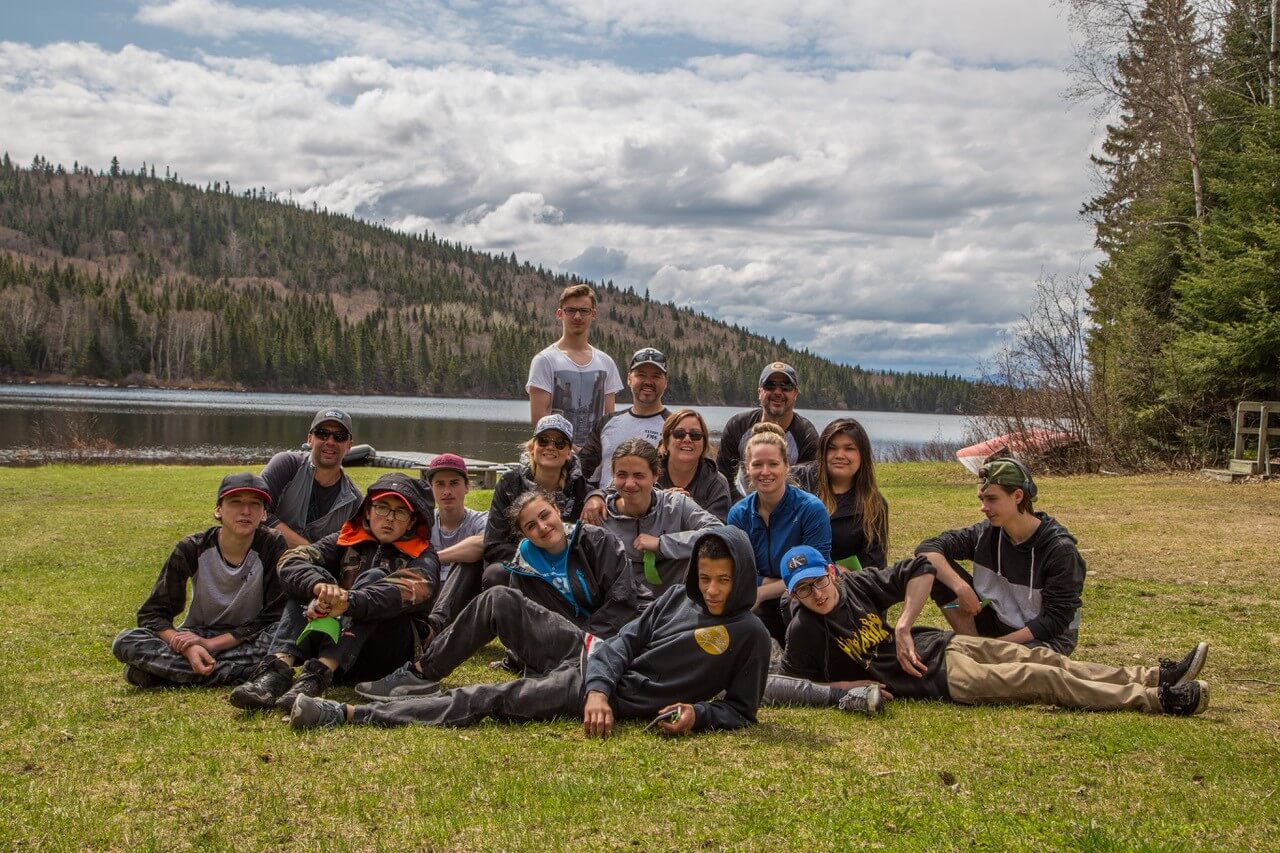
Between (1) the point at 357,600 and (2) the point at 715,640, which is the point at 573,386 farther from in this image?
(2) the point at 715,640

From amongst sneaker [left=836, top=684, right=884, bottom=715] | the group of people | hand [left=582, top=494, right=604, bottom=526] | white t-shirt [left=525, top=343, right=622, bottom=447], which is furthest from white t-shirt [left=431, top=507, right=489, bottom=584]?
sneaker [left=836, top=684, right=884, bottom=715]

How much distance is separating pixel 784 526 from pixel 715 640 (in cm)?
142

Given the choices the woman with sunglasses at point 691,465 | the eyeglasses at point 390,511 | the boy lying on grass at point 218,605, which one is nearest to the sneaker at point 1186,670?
the woman with sunglasses at point 691,465

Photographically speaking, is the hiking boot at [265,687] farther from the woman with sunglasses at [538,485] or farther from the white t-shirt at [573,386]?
the white t-shirt at [573,386]

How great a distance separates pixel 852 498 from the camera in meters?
6.81

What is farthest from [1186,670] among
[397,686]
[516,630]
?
[397,686]

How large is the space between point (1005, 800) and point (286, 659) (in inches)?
154

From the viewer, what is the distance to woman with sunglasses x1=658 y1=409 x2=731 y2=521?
705 centimetres

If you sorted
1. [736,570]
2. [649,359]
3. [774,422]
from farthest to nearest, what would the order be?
1. [774,422]
2. [649,359]
3. [736,570]

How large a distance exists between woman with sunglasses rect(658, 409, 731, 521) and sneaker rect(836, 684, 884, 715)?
70.9 inches

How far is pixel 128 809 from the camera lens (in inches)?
152

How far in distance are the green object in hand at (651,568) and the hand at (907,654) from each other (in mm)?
1629

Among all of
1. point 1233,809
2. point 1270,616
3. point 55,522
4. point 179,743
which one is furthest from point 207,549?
point 55,522

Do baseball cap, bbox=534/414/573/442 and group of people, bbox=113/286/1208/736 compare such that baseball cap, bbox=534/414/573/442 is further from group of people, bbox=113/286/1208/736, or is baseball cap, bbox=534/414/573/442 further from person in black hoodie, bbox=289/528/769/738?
person in black hoodie, bbox=289/528/769/738
